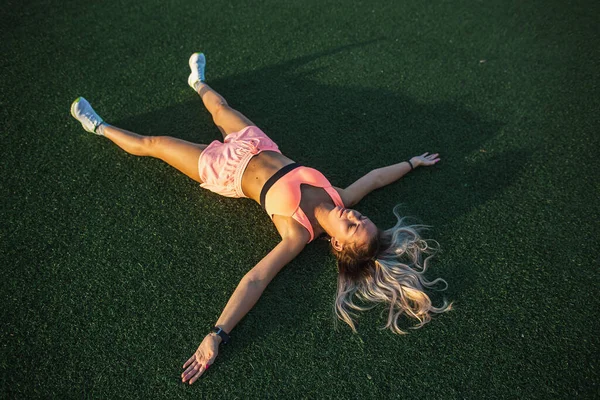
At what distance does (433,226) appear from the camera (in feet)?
12.9

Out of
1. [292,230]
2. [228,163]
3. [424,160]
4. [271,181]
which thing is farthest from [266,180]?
[424,160]

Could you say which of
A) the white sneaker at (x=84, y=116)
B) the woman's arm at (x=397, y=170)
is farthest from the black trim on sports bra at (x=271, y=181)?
the white sneaker at (x=84, y=116)

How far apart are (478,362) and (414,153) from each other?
7.23ft

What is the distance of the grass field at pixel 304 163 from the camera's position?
316cm

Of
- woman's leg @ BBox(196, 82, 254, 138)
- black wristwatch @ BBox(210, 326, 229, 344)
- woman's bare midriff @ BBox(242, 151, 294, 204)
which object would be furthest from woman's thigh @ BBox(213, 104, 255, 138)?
black wristwatch @ BBox(210, 326, 229, 344)

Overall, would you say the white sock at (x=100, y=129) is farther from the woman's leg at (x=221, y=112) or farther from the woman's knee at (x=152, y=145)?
the woman's leg at (x=221, y=112)

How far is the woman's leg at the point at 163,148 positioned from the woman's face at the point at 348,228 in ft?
4.65

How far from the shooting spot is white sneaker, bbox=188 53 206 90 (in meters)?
4.74

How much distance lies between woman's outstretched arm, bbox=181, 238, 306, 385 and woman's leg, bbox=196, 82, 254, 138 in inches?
55.9

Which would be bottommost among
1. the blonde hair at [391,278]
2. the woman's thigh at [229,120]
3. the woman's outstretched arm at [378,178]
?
the blonde hair at [391,278]

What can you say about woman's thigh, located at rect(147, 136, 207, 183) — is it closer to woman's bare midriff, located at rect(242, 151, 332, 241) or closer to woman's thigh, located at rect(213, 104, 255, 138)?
woman's thigh, located at rect(213, 104, 255, 138)

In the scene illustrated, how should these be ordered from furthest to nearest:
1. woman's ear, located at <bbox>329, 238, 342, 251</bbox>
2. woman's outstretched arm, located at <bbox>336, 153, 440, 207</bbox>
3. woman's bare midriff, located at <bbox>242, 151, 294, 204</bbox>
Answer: woman's outstretched arm, located at <bbox>336, 153, 440, 207</bbox>
woman's bare midriff, located at <bbox>242, 151, 294, 204</bbox>
woman's ear, located at <bbox>329, 238, 342, 251</bbox>

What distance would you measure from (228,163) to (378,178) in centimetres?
150

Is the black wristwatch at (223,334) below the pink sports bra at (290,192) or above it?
below
